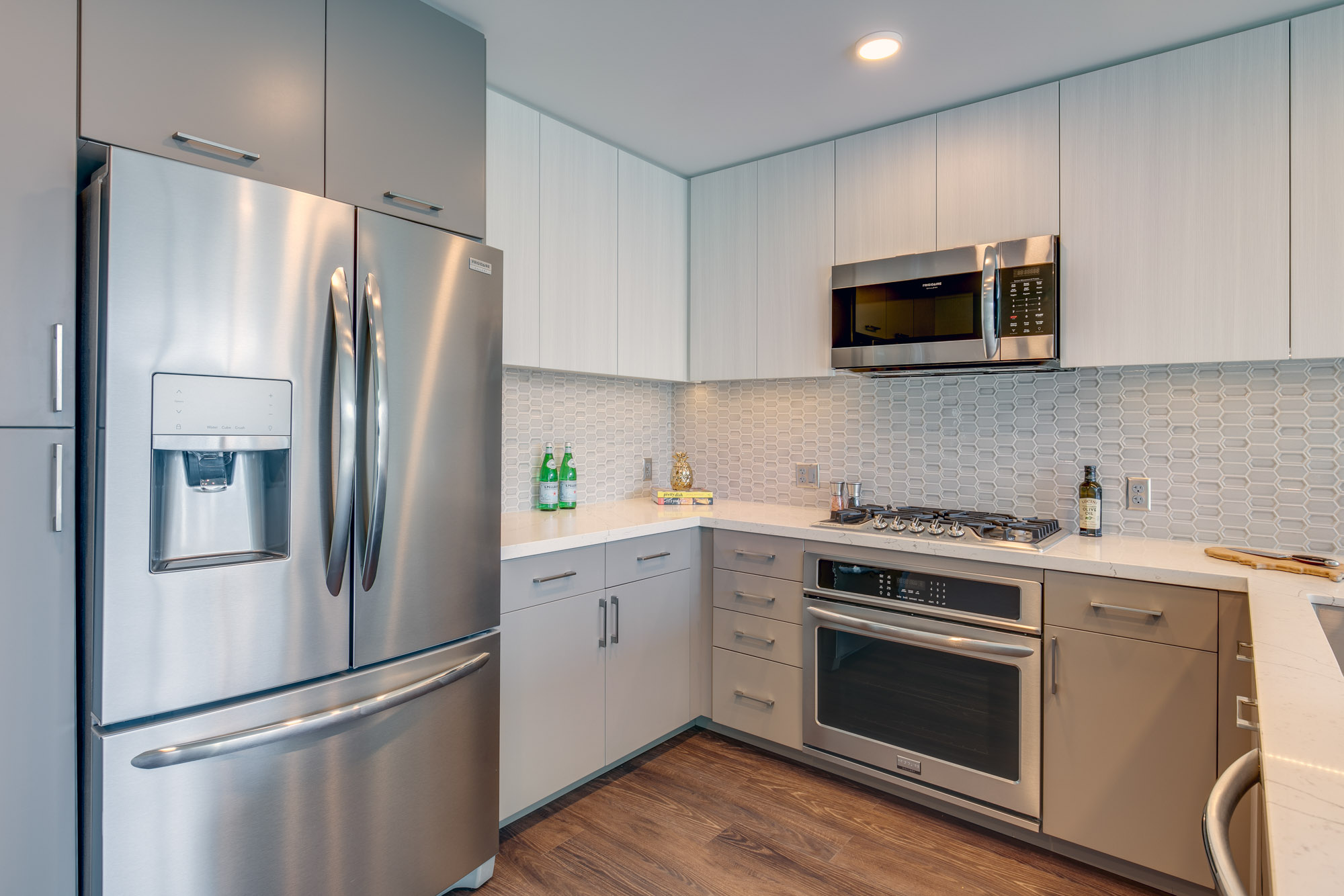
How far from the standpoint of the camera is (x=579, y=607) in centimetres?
228

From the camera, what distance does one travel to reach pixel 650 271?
3.05 m

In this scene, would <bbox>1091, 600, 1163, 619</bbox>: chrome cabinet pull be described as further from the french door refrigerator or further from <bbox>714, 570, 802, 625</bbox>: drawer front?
the french door refrigerator

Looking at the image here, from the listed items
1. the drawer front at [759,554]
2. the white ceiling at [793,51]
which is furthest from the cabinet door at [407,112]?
the drawer front at [759,554]

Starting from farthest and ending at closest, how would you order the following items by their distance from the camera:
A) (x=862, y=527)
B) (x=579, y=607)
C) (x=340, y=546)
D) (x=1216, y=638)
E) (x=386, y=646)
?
1. (x=862, y=527)
2. (x=579, y=607)
3. (x=1216, y=638)
4. (x=386, y=646)
5. (x=340, y=546)

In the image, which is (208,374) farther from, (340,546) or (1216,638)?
(1216,638)

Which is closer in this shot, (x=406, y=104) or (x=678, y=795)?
(x=406, y=104)

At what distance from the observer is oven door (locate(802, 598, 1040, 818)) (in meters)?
2.06

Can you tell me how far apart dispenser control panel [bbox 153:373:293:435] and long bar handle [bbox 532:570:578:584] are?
922 millimetres

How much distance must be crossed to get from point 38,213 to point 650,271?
213 cm

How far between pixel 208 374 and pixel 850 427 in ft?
7.76

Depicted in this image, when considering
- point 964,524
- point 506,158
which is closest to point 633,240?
point 506,158

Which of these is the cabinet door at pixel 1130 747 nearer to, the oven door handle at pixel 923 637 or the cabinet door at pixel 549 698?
the oven door handle at pixel 923 637

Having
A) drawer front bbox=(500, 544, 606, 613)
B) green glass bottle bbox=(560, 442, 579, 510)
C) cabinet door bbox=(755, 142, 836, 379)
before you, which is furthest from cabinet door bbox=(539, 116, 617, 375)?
drawer front bbox=(500, 544, 606, 613)

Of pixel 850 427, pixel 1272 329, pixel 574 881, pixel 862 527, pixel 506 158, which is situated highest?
pixel 506 158
